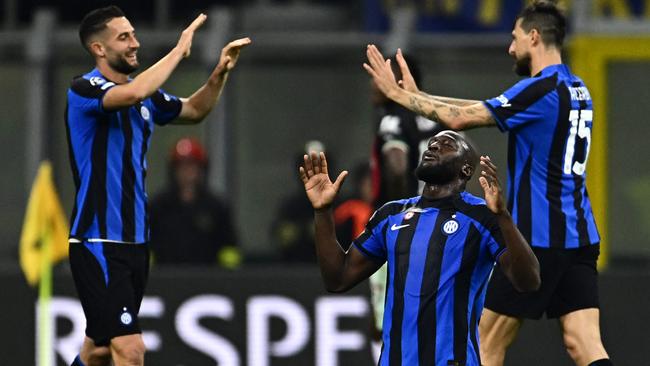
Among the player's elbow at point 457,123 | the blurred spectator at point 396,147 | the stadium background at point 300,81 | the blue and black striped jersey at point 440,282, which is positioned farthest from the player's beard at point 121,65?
the stadium background at point 300,81

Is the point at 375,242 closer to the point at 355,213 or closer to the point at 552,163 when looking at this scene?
the point at 552,163

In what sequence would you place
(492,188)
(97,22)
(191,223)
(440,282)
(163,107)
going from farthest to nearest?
(191,223)
(163,107)
(97,22)
(440,282)
(492,188)

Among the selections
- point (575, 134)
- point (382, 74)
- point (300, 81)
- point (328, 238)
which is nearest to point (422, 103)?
point (382, 74)

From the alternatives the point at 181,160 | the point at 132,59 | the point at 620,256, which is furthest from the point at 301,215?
the point at 132,59

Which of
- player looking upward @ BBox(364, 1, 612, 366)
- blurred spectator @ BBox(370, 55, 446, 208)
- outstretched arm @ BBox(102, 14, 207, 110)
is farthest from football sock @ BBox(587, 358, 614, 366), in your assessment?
outstretched arm @ BBox(102, 14, 207, 110)

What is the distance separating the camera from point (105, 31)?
823 centimetres

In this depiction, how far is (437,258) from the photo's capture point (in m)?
6.70

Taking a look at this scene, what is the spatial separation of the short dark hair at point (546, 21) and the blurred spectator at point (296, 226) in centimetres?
456

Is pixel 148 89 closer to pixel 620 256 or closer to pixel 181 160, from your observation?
pixel 181 160

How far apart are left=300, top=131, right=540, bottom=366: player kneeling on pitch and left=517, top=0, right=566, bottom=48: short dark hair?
1517mm

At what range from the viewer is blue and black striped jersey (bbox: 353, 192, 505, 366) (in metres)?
6.66

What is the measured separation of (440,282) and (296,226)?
257 inches

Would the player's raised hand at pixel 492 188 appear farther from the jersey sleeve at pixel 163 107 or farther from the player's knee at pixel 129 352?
the jersey sleeve at pixel 163 107

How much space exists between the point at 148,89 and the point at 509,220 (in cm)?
218
